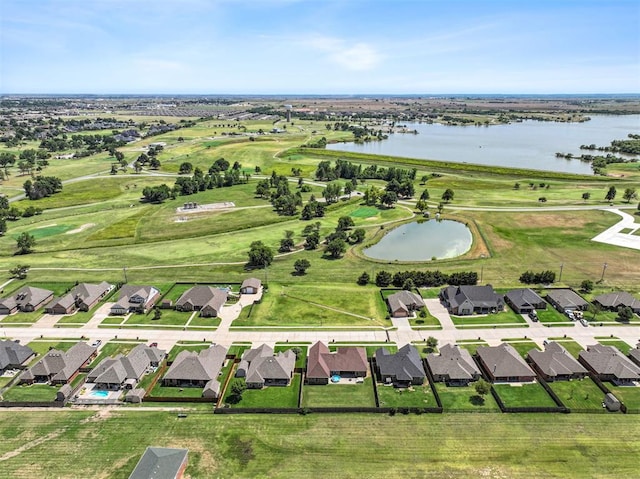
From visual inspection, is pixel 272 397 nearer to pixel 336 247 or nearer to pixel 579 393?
pixel 579 393

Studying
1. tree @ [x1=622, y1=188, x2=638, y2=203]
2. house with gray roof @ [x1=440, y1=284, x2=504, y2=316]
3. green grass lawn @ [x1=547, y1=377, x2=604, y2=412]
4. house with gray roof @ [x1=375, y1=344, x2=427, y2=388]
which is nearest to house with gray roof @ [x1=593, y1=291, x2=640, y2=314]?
house with gray roof @ [x1=440, y1=284, x2=504, y2=316]

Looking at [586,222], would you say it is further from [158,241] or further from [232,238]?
[158,241]

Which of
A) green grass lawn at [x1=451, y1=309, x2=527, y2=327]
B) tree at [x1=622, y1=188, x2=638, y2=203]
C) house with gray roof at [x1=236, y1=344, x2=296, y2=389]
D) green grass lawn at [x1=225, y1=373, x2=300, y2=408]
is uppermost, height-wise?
tree at [x1=622, y1=188, x2=638, y2=203]

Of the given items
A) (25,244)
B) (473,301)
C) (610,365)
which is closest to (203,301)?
(473,301)

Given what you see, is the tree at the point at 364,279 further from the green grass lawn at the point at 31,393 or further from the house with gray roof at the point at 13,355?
the house with gray roof at the point at 13,355

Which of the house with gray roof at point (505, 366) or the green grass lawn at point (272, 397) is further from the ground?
the house with gray roof at point (505, 366)

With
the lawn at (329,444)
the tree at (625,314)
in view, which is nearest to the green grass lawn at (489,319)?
the tree at (625,314)

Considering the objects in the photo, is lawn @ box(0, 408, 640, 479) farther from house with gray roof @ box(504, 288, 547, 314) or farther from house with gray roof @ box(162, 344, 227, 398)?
house with gray roof @ box(504, 288, 547, 314)
